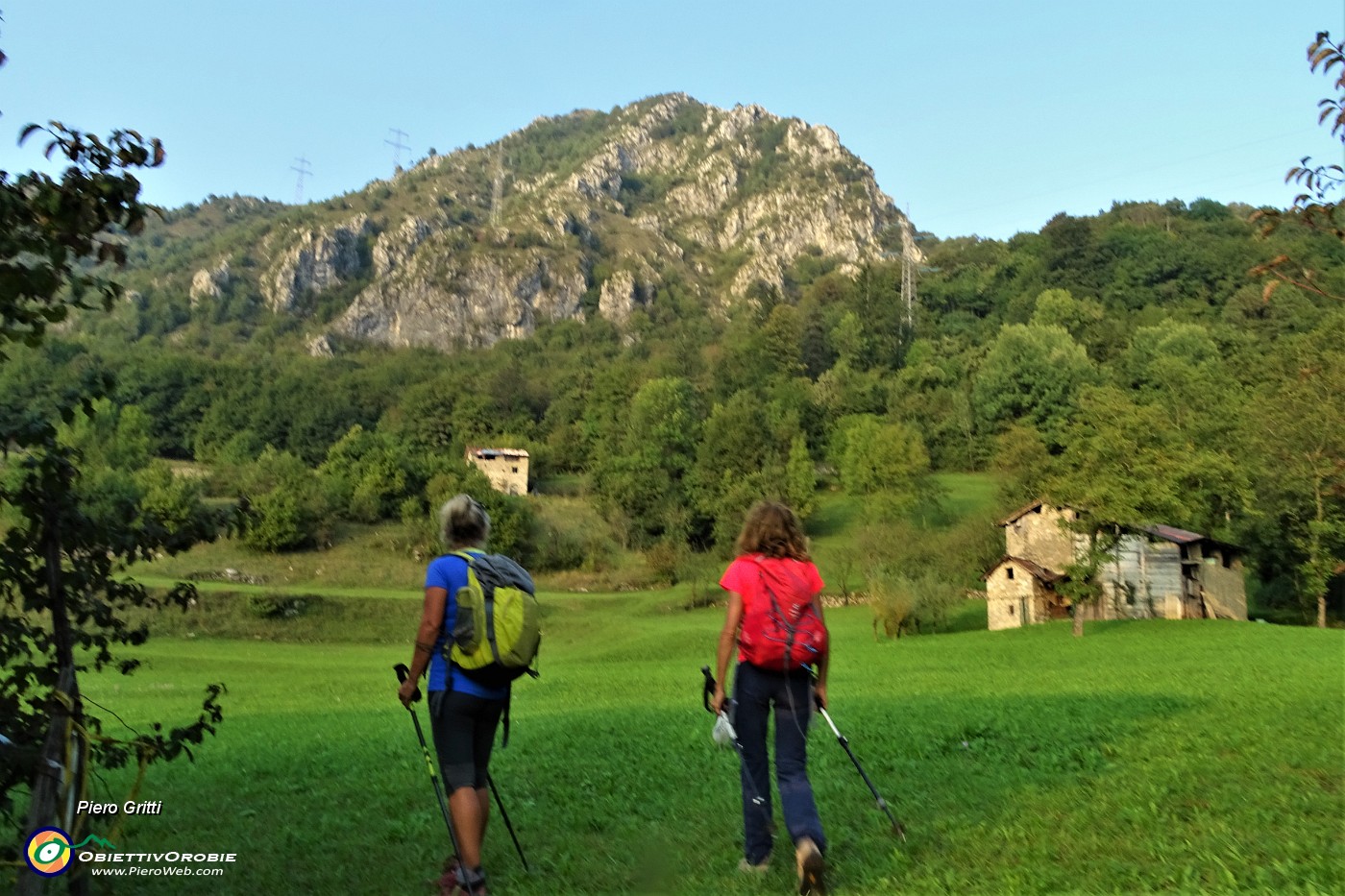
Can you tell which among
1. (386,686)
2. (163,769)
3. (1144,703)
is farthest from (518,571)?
(386,686)

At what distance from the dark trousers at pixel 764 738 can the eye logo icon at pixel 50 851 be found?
3.94 m

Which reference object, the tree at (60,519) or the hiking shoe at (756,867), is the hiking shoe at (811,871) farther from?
the tree at (60,519)

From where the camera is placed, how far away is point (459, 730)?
21.7ft

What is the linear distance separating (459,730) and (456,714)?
0.12 meters

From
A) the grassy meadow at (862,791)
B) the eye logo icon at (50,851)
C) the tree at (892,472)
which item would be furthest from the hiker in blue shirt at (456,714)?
the tree at (892,472)

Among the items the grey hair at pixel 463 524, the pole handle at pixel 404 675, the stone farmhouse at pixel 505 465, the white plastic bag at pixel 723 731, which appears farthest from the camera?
the stone farmhouse at pixel 505 465

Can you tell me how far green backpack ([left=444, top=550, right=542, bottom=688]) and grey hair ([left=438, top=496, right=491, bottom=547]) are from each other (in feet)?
0.83

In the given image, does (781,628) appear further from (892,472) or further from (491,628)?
(892,472)

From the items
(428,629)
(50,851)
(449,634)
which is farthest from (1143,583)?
(50,851)

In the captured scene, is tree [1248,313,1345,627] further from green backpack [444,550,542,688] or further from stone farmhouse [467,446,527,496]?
stone farmhouse [467,446,527,496]

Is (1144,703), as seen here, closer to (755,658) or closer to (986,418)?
(755,658)

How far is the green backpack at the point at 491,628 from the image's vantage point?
6480 millimetres

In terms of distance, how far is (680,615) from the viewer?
56844mm

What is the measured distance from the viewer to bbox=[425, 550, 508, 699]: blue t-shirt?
21.6 ft
